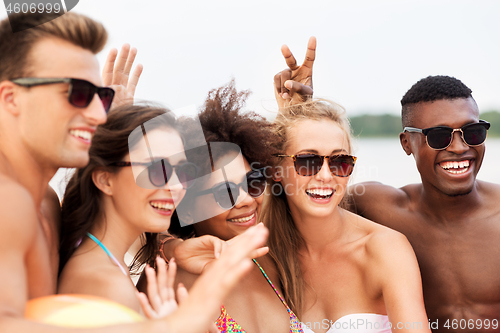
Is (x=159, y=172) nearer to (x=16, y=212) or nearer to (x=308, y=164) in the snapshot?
(x=16, y=212)

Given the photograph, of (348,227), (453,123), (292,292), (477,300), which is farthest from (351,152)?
(477,300)

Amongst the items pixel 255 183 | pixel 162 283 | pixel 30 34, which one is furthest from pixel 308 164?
pixel 30 34

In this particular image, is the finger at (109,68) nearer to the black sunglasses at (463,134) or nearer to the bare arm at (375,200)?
the bare arm at (375,200)

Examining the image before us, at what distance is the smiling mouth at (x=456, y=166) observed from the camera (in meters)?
3.71

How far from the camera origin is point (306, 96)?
3963mm

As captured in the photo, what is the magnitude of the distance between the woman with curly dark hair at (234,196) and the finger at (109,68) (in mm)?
1250

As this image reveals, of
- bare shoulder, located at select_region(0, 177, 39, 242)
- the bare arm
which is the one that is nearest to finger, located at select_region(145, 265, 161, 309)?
bare shoulder, located at select_region(0, 177, 39, 242)

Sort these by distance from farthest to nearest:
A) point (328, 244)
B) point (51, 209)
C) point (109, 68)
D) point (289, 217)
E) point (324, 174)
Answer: point (109, 68) → point (289, 217) → point (328, 244) → point (324, 174) → point (51, 209)

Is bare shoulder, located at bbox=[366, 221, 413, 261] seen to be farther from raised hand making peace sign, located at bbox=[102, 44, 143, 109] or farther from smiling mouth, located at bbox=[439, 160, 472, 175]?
raised hand making peace sign, located at bbox=[102, 44, 143, 109]

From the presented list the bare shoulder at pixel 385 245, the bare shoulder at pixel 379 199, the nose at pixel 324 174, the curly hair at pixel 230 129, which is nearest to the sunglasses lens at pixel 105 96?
the curly hair at pixel 230 129

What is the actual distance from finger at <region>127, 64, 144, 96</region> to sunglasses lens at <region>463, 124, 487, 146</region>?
2.92 m

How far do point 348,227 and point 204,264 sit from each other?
147 centimetres

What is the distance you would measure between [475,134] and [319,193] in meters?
1.54

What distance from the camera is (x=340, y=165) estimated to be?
10.7 ft
